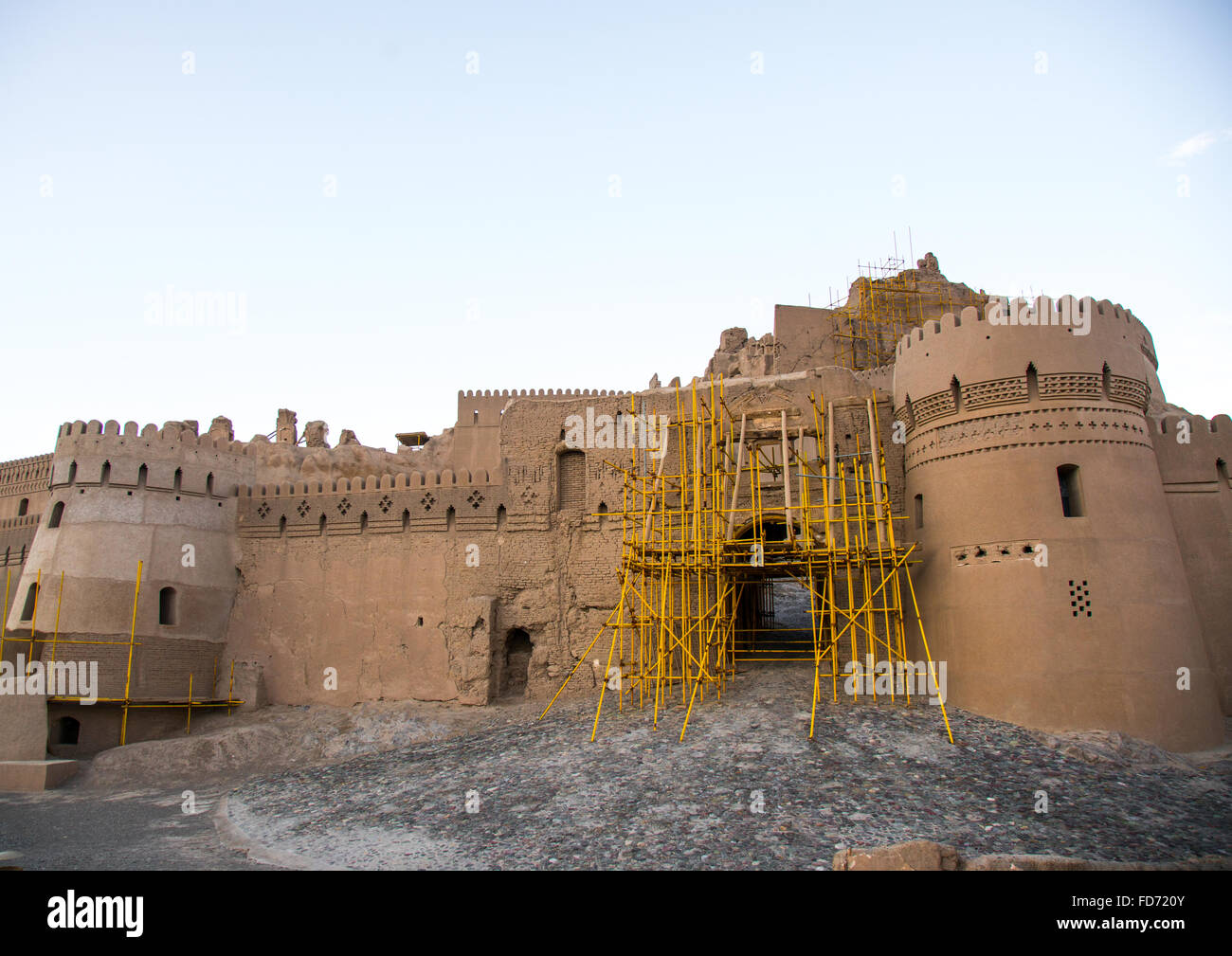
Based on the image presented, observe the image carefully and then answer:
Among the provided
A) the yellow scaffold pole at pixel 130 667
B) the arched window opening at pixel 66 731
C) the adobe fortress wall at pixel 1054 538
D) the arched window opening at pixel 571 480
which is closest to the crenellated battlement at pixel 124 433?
the yellow scaffold pole at pixel 130 667

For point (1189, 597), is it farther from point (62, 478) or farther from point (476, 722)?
point (62, 478)

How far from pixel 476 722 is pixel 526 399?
6.91 metres

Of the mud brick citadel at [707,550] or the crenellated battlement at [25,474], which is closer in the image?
the mud brick citadel at [707,550]

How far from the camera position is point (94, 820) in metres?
13.4

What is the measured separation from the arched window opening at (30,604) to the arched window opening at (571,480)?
37.4 feet

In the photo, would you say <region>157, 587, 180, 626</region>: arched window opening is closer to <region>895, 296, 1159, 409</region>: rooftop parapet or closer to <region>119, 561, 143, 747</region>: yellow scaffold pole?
<region>119, 561, 143, 747</region>: yellow scaffold pole

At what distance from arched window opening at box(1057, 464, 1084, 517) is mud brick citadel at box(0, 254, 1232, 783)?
6 cm

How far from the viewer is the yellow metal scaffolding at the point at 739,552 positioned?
48.0 feet

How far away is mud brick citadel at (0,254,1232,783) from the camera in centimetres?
1350

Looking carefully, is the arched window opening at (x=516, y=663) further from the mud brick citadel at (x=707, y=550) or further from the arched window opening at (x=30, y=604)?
the arched window opening at (x=30, y=604)

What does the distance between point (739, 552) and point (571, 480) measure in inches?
184

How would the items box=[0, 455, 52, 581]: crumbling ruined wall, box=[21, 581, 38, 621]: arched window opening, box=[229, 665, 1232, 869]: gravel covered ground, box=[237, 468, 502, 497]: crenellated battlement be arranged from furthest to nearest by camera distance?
Result: 1. box=[0, 455, 52, 581]: crumbling ruined wall
2. box=[237, 468, 502, 497]: crenellated battlement
3. box=[21, 581, 38, 621]: arched window opening
4. box=[229, 665, 1232, 869]: gravel covered ground

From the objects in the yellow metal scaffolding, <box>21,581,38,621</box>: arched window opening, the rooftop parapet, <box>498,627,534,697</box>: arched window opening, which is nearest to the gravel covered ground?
the yellow metal scaffolding
